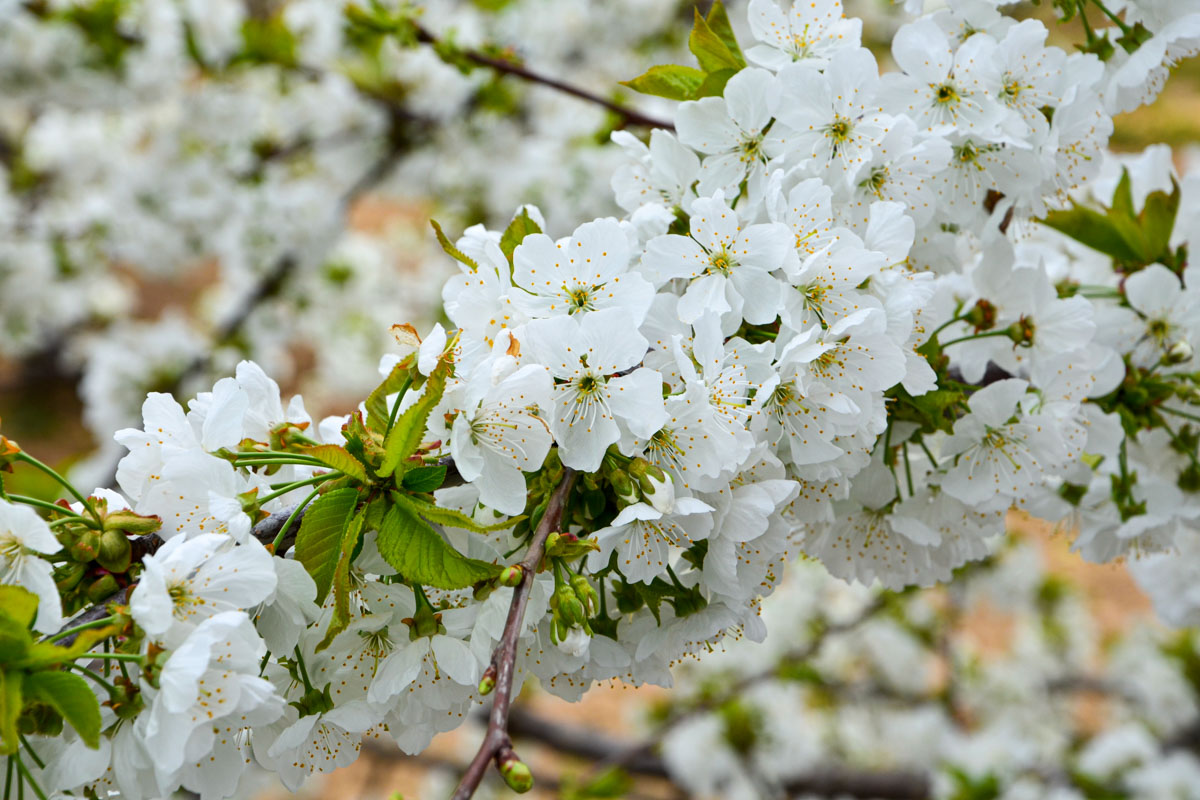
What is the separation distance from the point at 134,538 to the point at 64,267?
12.5 ft

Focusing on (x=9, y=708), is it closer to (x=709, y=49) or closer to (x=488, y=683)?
(x=488, y=683)

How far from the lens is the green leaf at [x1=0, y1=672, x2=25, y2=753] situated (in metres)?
0.65

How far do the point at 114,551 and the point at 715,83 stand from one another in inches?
29.6

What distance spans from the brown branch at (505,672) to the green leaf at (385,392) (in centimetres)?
19

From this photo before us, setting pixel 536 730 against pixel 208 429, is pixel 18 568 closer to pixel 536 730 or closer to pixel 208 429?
pixel 208 429

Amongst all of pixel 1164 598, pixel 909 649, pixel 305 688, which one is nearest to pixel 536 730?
pixel 909 649

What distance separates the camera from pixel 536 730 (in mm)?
3182

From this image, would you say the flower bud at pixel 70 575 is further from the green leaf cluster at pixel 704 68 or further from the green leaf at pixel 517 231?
the green leaf cluster at pixel 704 68

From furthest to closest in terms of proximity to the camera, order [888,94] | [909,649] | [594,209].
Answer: [909,649] < [594,209] < [888,94]

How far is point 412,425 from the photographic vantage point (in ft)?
2.47

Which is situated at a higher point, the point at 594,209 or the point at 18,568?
the point at 18,568

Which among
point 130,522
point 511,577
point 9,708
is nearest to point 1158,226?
point 511,577

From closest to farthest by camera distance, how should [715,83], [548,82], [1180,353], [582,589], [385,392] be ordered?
[582,589], [385,392], [715,83], [1180,353], [548,82]

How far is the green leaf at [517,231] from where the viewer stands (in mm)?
912
